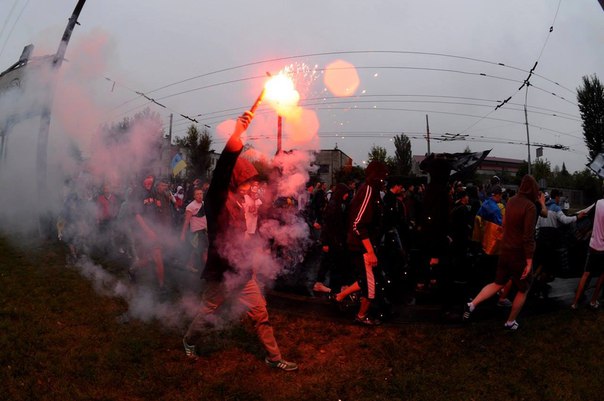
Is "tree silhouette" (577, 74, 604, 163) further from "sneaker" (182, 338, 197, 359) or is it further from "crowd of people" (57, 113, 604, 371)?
"sneaker" (182, 338, 197, 359)

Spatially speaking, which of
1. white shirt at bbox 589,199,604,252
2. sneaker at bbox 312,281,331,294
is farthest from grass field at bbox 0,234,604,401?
sneaker at bbox 312,281,331,294

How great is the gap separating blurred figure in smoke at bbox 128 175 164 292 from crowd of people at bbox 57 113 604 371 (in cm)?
2

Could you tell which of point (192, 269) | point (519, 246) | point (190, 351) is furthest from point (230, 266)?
point (192, 269)

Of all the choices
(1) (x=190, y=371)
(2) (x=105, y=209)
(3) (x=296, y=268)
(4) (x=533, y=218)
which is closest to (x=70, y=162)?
(2) (x=105, y=209)

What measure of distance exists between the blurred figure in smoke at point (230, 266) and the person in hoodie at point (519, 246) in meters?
2.88

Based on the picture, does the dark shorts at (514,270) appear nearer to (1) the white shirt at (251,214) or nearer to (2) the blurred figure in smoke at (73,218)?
(1) the white shirt at (251,214)

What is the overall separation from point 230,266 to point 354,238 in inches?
73.1

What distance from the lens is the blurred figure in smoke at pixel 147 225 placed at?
649cm

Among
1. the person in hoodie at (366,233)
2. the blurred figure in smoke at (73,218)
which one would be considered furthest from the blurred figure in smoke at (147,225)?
the blurred figure in smoke at (73,218)

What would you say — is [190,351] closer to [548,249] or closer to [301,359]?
[301,359]

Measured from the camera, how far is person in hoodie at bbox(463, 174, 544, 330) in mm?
4805

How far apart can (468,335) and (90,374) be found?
4.28m

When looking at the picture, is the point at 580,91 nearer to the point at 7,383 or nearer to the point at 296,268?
the point at 296,268

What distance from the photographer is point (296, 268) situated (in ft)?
30.3
